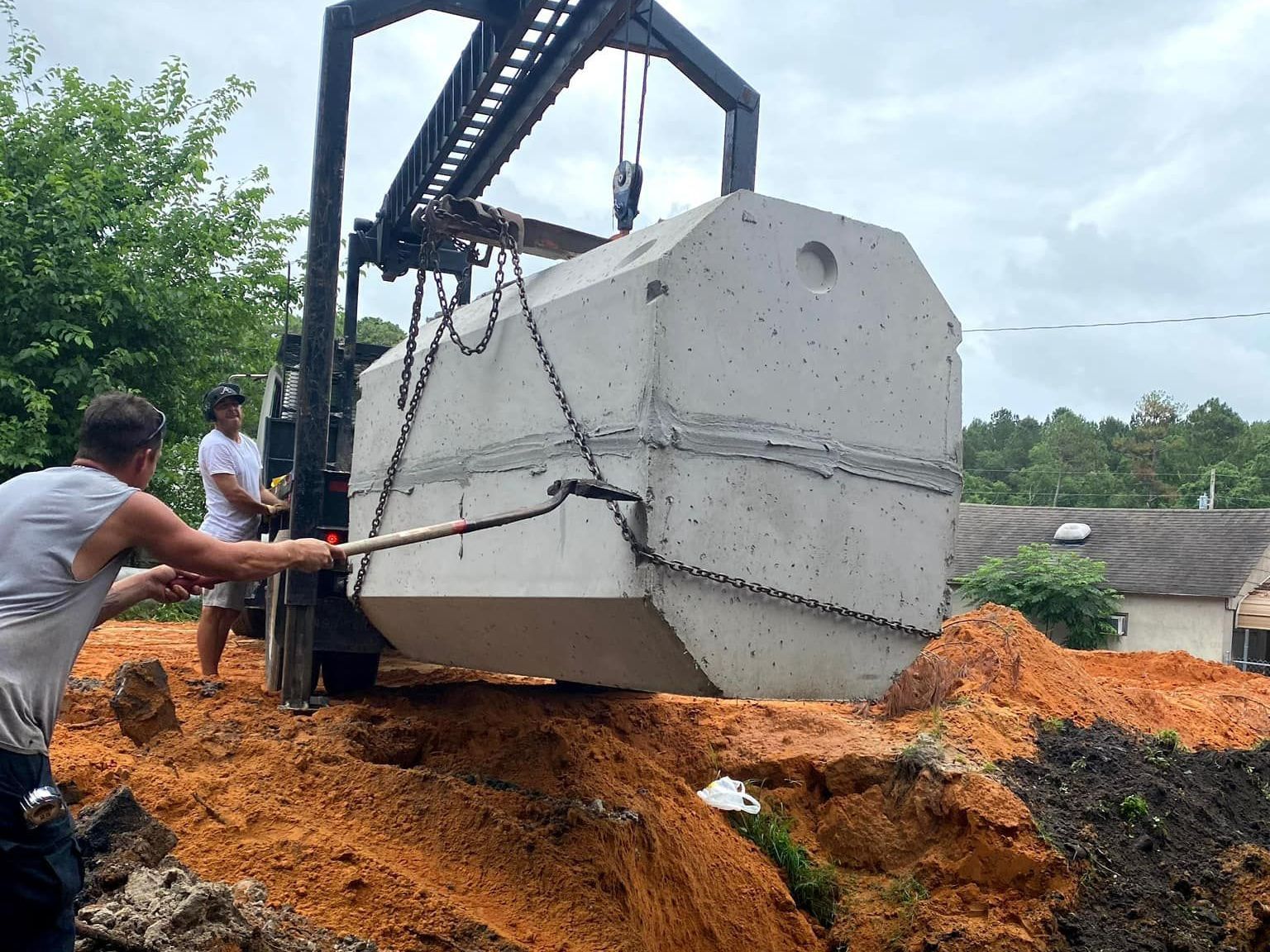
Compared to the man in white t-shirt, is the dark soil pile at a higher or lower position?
lower

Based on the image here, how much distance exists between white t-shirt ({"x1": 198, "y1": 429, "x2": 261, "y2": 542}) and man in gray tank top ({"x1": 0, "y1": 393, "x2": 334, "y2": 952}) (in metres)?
2.93

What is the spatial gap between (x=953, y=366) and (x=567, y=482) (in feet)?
5.53

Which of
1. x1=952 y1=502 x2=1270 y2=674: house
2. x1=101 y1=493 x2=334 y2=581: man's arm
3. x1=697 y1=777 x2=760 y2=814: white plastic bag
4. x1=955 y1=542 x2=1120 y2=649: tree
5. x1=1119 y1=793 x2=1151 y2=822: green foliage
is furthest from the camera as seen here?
x1=952 y1=502 x2=1270 y2=674: house

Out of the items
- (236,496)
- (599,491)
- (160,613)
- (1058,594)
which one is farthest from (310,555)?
(1058,594)

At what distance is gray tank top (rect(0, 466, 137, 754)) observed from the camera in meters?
2.70

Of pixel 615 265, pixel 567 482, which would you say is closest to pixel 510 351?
pixel 615 265

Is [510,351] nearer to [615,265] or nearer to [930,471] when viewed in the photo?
[615,265]

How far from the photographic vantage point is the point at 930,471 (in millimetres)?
4082

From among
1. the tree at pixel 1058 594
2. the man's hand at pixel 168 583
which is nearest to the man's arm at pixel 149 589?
the man's hand at pixel 168 583

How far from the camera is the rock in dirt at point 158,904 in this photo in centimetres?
305

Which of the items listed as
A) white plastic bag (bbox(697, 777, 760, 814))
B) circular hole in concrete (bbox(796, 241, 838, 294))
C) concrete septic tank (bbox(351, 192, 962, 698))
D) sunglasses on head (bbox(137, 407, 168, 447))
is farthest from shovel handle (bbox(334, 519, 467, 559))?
white plastic bag (bbox(697, 777, 760, 814))

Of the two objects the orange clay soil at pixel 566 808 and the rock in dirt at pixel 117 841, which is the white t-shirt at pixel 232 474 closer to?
the orange clay soil at pixel 566 808

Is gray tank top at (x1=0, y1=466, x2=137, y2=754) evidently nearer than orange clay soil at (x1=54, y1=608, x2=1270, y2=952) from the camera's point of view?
Yes

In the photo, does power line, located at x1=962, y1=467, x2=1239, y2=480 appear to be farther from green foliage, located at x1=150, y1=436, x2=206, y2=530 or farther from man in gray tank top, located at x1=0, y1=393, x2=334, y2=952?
man in gray tank top, located at x1=0, y1=393, x2=334, y2=952
